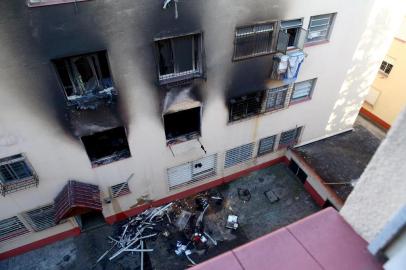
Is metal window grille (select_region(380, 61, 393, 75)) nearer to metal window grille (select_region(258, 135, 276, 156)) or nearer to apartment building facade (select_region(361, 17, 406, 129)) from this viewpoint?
apartment building facade (select_region(361, 17, 406, 129))

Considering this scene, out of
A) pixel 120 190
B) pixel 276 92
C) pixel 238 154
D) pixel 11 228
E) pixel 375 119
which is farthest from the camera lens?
pixel 375 119

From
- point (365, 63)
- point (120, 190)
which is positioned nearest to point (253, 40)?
point (365, 63)

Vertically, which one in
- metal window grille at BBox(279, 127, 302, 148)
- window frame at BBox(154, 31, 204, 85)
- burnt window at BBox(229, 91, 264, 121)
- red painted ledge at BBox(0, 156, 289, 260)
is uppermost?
window frame at BBox(154, 31, 204, 85)

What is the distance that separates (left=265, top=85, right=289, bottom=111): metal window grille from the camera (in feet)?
54.6

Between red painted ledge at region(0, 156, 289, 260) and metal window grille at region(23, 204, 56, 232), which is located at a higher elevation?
metal window grille at region(23, 204, 56, 232)

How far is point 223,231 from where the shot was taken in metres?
18.3

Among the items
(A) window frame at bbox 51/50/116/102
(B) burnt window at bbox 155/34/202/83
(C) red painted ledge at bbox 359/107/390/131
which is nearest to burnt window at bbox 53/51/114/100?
(A) window frame at bbox 51/50/116/102

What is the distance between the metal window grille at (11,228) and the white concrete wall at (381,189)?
633 inches

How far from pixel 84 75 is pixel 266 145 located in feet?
40.7

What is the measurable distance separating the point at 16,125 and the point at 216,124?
9.33 m

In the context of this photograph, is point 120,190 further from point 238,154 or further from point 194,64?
point 194,64

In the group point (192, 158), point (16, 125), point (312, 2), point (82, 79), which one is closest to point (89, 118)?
point (82, 79)

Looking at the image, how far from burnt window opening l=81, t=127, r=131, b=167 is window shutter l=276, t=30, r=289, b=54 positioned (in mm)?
8434

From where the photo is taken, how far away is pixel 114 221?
1841cm
